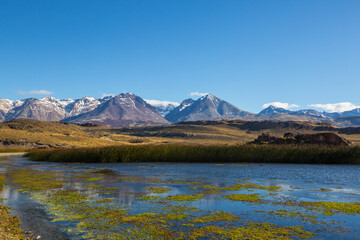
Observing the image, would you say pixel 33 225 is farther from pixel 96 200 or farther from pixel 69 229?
pixel 96 200

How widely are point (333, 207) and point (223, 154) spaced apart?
31656 millimetres

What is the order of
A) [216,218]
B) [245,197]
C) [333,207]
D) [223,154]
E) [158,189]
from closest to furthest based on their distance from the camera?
[216,218] < [333,207] < [245,197] < [158,189] < [223,154]

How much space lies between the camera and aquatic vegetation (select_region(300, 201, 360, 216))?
1684cm

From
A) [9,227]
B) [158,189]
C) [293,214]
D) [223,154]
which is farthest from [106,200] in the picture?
[223,154]

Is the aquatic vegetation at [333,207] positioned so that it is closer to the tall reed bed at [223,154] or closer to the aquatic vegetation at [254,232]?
the aquatic vegetation at [254,232]

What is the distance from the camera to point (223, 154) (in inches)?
1945

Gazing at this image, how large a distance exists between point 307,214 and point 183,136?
159 m

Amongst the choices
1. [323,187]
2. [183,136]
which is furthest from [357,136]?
[323,187]

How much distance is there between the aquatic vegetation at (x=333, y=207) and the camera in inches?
663

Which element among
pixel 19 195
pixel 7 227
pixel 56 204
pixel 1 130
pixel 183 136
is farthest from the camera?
pixel 183 136

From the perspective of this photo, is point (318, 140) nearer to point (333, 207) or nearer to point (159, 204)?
point (333, 207)

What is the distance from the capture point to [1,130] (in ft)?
355

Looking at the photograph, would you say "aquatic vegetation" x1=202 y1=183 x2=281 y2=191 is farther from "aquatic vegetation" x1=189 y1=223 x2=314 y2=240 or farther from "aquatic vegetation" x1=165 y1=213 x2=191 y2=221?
"aquatic vegetation" x1=189 y1=223 x2=314 y2=240

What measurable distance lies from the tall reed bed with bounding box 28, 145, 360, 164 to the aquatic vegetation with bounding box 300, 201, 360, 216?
28.6m
